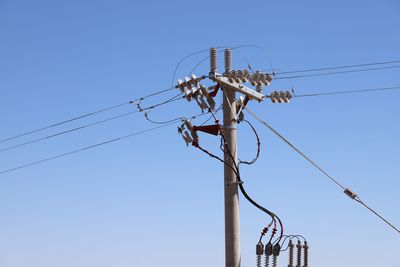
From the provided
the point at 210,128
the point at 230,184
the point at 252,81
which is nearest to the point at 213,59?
the point at 252,81

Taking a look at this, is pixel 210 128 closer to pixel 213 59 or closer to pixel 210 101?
pixel 210 101

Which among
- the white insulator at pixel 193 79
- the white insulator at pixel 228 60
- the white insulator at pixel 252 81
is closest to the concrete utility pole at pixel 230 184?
the white insulator at pixel 228 60

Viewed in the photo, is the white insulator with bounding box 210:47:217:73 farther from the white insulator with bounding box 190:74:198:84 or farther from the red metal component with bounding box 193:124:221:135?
the red metal component with bounding box 193:124:221:135

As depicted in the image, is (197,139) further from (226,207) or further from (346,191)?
(346,191)

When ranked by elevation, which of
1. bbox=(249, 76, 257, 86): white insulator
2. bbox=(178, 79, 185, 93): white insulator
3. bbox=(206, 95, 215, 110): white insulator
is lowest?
bbox=(206, 95, 215, 110): white insulator

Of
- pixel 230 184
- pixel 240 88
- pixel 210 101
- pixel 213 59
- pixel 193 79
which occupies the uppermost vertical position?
pixel 213 59

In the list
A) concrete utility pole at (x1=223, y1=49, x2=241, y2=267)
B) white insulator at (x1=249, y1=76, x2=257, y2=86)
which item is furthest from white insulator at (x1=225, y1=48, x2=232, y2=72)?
white insulator at (x1=249, y1=76, x2=257, y2=86)

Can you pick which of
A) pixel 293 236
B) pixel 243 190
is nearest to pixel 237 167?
pixel 243 190

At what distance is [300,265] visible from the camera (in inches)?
725

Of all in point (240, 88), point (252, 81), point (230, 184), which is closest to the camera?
point (230, 184)

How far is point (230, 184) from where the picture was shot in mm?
19281

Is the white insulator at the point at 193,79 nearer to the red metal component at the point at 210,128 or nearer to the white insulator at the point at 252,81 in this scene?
the red metal component at the point at 210,128

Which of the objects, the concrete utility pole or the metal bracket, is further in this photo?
the metal bracket

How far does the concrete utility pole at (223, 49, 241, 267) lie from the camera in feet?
61.8
